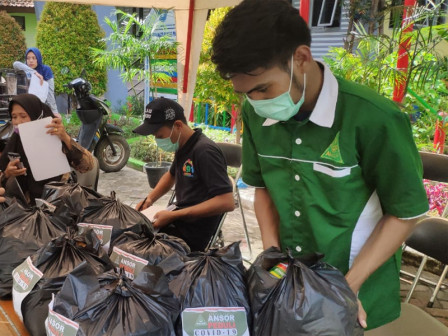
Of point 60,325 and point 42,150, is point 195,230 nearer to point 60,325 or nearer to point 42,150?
point 42,150

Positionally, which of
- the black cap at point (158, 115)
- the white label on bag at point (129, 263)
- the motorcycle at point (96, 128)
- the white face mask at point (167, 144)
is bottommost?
the motorcycle at point (96, 128)

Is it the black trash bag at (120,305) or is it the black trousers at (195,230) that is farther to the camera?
the black trousers at (195,230)

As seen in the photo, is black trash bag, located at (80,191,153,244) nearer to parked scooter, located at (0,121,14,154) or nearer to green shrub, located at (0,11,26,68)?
parked scooter, located at (0,121,14,154)

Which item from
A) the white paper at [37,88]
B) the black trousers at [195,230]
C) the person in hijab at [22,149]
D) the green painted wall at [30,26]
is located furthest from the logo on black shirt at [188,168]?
the green painted wall at [30,26]

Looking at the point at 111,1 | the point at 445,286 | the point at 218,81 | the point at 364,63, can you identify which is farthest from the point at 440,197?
the point at 111,1

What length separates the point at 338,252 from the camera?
4.09 feet

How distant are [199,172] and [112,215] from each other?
709 mm

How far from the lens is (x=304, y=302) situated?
97cm

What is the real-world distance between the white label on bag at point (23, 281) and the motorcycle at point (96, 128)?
5247mm

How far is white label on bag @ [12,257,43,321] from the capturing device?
1344 mm

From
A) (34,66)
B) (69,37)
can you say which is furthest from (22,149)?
(69,37)

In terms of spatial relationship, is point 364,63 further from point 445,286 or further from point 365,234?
point 365,234

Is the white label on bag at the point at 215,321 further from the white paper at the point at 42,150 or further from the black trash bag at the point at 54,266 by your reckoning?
the white paper at the point at 42,150

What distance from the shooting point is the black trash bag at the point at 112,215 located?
175cm
